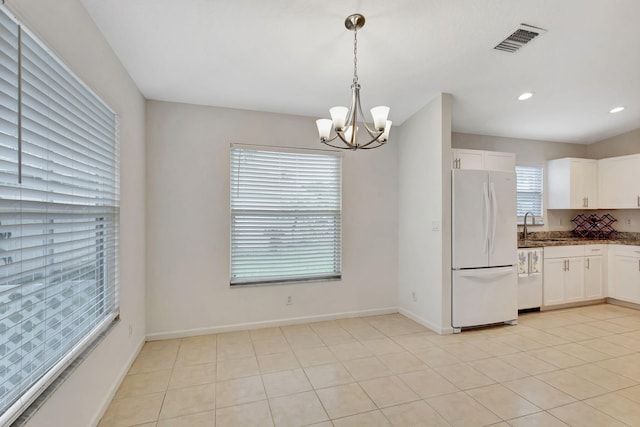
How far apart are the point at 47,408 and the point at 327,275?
294cm

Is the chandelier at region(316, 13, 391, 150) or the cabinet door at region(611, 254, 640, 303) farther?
the cabinet door at region(611, 254, 640, 303)

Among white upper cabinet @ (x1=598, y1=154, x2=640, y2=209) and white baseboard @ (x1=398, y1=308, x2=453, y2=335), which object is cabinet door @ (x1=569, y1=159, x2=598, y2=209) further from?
white baseboard @ (x1=398, y1=308, x2=453, y2=335)

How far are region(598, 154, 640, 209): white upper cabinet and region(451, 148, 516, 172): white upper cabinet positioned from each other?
198 cm

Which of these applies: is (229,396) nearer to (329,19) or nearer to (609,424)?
(609,424)

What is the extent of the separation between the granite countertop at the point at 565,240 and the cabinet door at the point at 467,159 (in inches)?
49.7

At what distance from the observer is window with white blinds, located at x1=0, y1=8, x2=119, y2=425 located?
1.25 meters

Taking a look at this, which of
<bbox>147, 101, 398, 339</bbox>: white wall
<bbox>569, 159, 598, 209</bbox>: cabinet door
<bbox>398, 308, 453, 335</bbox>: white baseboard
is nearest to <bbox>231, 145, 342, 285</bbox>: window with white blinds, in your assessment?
<bbox>147, 101, 398, 339</bbox>: white wall

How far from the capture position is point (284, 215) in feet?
12.5

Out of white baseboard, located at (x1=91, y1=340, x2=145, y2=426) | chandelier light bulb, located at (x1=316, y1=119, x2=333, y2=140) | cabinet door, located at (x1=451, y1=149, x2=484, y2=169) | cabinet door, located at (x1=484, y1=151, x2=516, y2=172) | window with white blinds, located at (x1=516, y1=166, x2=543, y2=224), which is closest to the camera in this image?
white baseboard, located at (x1=91, y1=340, x2=145, y2=426)

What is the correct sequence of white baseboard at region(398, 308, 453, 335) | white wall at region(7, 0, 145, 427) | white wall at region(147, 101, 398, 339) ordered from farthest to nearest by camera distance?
white baseboard at region(398, 308, 453, 335) < white wall at region(147, 101, 398, 339) < white wall at region(7, 0, 145, 427)

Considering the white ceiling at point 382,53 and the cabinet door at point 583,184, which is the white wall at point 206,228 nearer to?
the white ceiling at point 382,53

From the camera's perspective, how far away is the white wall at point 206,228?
341 centimetres

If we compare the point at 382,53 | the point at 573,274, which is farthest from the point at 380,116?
the point at 573,274

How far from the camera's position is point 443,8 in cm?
215
